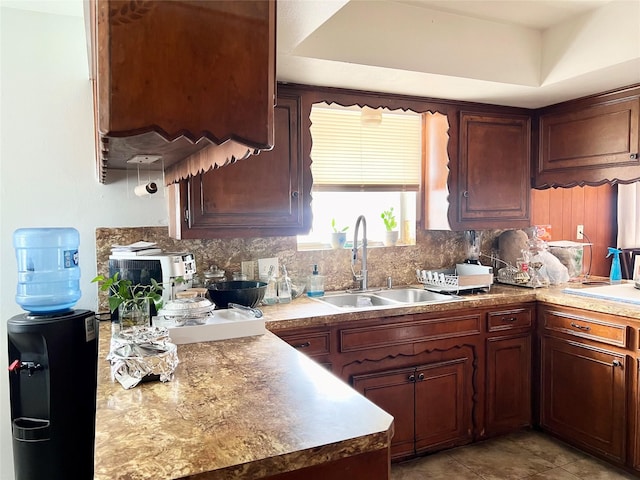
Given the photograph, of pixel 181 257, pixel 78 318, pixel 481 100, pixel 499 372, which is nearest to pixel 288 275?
pixel 181 257

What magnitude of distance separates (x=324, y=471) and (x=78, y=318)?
1559 millimetres

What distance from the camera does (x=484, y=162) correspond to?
3.17 metres

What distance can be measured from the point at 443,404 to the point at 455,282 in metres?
0.73

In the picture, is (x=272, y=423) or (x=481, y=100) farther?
(x=481, y=100)

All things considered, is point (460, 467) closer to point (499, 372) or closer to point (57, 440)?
point (499, 372)

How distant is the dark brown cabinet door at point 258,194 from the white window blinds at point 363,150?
1.20 ft

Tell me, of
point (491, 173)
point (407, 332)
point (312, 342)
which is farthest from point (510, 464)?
point (491, 173)

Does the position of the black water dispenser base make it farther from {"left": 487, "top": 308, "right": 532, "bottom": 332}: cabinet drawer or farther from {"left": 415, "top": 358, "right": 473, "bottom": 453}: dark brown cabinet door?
{"left": 487, "top": 308, "right": 532, "bottom": 332}: cabinet drawer

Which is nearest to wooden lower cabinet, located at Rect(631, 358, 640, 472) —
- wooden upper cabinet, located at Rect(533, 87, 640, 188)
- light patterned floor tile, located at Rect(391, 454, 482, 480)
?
light patterned floor tile, located at Rect(391, 454, 482, 480)

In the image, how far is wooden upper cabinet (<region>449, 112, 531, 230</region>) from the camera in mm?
3109

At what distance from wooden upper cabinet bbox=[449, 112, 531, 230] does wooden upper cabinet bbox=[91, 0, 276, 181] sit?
2444mm

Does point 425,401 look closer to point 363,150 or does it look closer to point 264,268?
point 264,268

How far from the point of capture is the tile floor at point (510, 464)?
256 centimetres

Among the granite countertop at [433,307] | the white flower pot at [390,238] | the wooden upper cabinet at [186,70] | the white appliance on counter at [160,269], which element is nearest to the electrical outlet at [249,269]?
the granite countertop at [433,307]
